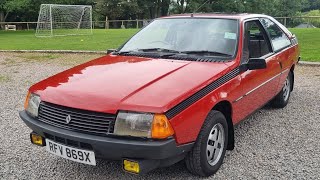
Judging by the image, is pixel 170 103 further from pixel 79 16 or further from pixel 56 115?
pixel 79 16

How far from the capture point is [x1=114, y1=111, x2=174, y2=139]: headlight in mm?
2814

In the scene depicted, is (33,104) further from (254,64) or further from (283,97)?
(283,97)

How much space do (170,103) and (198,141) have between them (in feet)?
1.74

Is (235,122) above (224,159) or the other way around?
above

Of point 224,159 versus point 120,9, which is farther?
point 120,9

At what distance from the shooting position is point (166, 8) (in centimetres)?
5694

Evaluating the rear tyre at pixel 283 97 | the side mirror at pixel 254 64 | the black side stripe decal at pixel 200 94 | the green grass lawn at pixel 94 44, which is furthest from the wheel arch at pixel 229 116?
the green grass lawn at pixel 94 44

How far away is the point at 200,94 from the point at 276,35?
2.70m

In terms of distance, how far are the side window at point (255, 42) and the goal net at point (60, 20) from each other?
842 inches

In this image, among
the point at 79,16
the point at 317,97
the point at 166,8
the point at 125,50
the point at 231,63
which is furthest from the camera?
the point at 166,8

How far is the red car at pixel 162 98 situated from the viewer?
9.36 ft

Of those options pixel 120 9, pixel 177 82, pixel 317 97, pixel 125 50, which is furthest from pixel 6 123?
pixel 120 9

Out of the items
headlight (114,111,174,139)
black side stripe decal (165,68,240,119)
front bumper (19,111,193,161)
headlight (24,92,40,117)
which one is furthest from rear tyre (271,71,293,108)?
headlight (24,92,40,117)

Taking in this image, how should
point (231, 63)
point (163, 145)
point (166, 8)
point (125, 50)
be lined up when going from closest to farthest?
point (163, 145) < point (231, 63) < point (125, 50) < point (166, 8)
